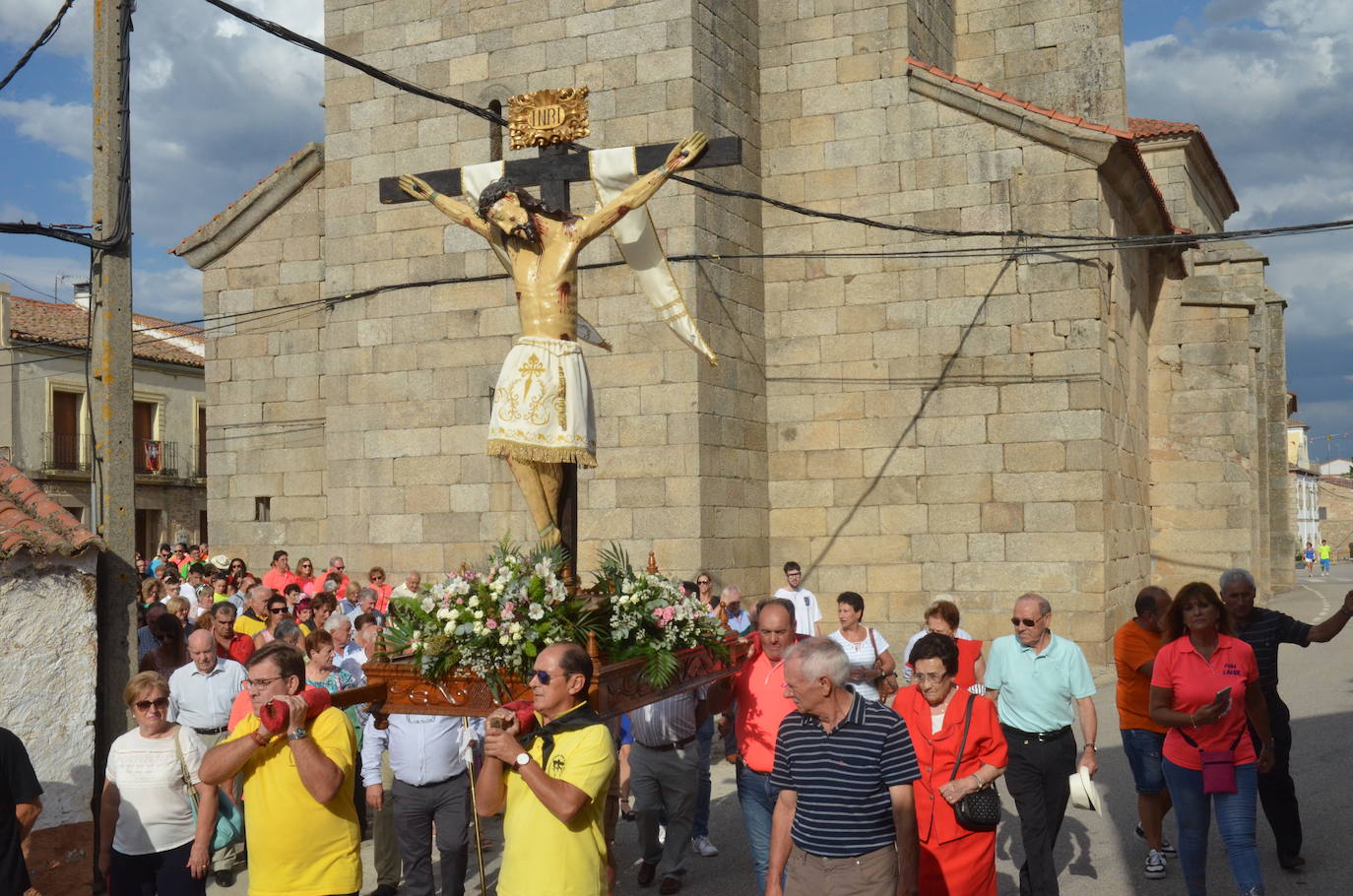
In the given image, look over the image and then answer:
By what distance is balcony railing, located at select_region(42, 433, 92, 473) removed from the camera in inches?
1281

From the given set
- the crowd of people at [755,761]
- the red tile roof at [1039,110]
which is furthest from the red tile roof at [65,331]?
the crowd of people at [755,761]

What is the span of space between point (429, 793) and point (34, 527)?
8.03 feet

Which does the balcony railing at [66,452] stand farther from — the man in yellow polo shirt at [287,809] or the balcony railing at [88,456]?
the man in yellow polo shirt at [287,809]

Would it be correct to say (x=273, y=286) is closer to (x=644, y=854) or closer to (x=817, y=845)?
(x=644, y=854)

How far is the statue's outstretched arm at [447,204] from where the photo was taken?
6.15 meters

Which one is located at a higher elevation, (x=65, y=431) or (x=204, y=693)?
(x=65, y=431)

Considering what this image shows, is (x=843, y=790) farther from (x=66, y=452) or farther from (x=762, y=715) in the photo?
(x=66, y=452)

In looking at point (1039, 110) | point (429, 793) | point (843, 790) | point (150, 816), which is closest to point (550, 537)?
point (429, 793)

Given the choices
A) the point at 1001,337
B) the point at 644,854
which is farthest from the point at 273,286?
the point at 644,854

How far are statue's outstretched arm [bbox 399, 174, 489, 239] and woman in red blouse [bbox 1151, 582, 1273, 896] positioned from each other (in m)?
3.74

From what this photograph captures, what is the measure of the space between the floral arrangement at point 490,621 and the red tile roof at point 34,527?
2548 millimetres

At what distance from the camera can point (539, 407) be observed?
5816 mm

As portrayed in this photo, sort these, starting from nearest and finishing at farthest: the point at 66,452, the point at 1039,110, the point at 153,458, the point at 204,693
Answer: the point at 204,693
the point at 1039,110
the point at 66,452
the point at 153,458

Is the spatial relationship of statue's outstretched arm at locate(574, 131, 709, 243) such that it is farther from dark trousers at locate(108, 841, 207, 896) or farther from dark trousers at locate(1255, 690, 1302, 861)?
dark trousers at locate(1255, 690, 1302, 861)
